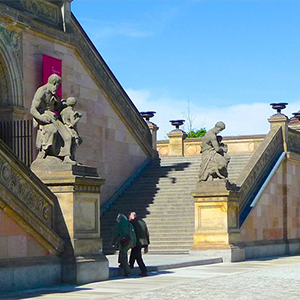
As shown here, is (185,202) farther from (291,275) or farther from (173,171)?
(291,275)

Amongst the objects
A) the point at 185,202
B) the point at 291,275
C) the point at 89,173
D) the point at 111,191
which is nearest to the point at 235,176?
the point at 185,202

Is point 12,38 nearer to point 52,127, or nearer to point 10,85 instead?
point 10,85

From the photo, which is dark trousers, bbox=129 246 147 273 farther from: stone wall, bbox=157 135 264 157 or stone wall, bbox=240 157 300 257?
stone wall, bbox=157 135 264 157

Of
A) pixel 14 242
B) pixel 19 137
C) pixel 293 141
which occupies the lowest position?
pixel 14 242

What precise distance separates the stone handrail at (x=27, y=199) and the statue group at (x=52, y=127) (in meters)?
1.18

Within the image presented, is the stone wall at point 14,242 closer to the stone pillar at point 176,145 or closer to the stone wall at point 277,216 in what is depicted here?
the stone wall at point 277,216

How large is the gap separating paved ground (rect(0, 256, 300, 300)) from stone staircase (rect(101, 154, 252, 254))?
520cm

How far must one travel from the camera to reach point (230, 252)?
85.8ft

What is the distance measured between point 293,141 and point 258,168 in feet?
13.5

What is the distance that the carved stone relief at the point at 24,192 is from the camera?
16625mm

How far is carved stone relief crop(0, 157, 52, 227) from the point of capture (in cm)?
1662

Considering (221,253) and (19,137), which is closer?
(19,137)

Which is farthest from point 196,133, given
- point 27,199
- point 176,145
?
point 27,199

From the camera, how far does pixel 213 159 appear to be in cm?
2678
